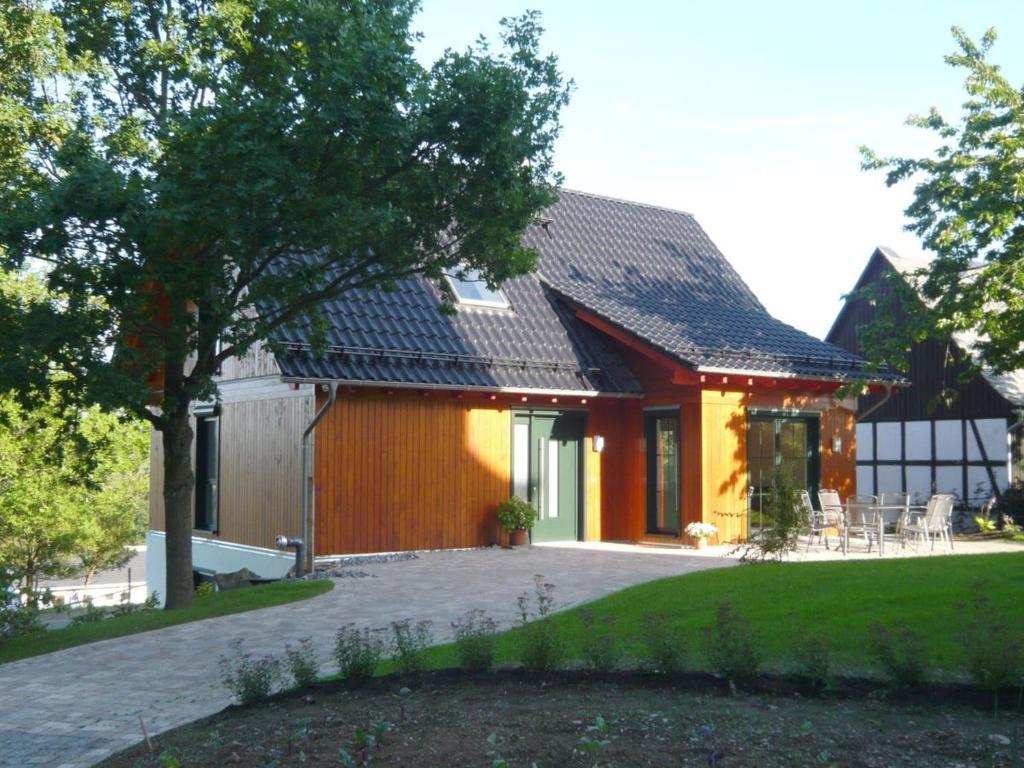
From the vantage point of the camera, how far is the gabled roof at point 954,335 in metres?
23.1

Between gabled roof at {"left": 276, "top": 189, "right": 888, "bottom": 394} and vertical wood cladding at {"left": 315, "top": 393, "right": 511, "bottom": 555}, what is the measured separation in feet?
2.24

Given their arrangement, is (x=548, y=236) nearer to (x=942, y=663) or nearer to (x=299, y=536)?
(x=299, y=536)

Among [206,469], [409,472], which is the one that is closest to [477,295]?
[409,472]

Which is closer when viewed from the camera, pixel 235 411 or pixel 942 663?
pixel 942 663

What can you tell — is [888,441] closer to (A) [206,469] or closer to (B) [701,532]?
(B) [701,532]

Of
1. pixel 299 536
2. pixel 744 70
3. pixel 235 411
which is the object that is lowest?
pixel 299 536

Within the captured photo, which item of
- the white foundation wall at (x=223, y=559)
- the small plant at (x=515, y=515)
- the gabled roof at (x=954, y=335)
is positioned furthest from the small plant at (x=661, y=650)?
the gabled roof at (x=954, y=335)

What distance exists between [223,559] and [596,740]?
14.1 m

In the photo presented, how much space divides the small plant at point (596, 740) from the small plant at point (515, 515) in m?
11.2

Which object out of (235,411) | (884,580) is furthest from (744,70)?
(235,411)

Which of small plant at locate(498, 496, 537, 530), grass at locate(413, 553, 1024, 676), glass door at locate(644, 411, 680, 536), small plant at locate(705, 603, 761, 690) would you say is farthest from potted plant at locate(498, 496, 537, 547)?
small plant at locate(705, 603, 761, 690)

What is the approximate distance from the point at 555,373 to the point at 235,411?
534 centimetres

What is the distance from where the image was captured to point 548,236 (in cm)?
2067

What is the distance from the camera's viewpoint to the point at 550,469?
58.7 ft
